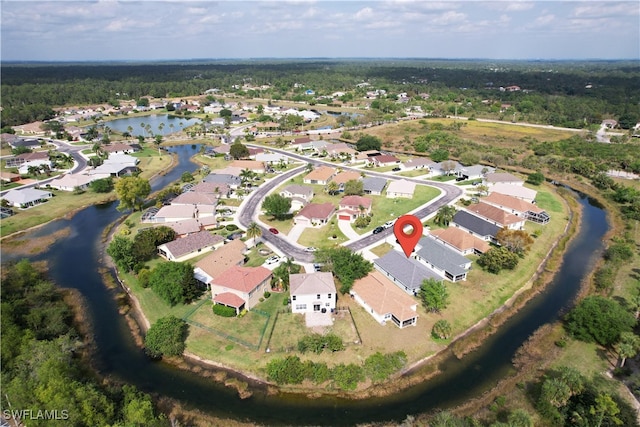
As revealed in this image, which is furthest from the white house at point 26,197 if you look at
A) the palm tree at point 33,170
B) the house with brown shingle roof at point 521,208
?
the house with brown shingle roof at point 521,208

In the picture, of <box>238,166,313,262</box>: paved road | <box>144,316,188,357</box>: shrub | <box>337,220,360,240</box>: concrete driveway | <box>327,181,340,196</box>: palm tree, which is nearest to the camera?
<box>144,316,188,357</box>: shrub

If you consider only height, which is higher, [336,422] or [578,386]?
[578,386]

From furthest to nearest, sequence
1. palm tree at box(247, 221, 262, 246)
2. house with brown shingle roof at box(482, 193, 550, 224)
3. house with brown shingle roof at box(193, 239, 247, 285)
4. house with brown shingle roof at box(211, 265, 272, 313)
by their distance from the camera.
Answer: house with brown shingle roof at box(482, 193, 550, 224) → palm tree at box(247, 221, 262, 246) → house with brown shingle roof at box(193, 239, 247, 285) → house with brown shingle roof at box(211, 265, 272, 313)

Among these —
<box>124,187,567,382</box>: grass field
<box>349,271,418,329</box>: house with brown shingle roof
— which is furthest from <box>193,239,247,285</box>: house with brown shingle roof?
<box>349,271,418,329</box>: house with brown shingle roof

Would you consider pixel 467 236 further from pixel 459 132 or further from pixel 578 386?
pixel 459 132

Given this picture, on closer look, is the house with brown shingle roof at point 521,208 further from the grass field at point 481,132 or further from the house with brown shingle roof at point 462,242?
the grass field at point 481,132

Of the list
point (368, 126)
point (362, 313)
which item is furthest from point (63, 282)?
point (368, 126)

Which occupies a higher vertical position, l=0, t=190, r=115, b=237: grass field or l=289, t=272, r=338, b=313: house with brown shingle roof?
l=289, t=272, r=338, b=313: house with brown shingle roof

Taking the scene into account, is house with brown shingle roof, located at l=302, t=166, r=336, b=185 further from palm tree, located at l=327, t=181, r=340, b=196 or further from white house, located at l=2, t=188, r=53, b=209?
white house, located at l=2, t=188, r=53, b=209
